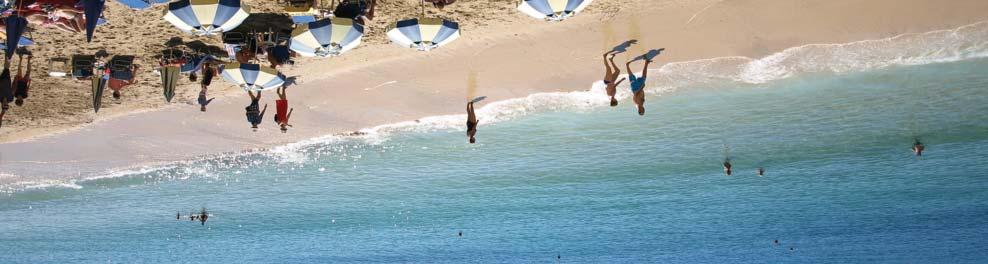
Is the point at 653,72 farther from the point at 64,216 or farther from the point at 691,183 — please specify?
the point at 64,216

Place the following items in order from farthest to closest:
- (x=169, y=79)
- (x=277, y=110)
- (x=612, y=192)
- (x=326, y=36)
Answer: (x=612, y=192) → (x=277, y=110) → (x=169, y=79) → (x=326, y=36)

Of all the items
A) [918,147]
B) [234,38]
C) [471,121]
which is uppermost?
[234,38]

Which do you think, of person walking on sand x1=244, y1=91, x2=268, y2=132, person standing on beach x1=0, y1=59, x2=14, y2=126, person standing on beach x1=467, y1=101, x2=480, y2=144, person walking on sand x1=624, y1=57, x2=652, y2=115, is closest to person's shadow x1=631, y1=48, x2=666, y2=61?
person walking on sand x1=624, y1=57, x2=652, y2=115

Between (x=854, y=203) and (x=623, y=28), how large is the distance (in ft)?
20.6

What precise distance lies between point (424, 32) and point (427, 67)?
2.14m

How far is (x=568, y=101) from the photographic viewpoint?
10336 millimetres

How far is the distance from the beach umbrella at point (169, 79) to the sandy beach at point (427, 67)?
0.31 meters

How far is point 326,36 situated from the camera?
804 centimetres

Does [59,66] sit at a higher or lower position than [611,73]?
higher

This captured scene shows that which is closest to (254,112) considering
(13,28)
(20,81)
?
(20,81)

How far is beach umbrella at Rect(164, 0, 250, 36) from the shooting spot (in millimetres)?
7297

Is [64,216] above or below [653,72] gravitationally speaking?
below

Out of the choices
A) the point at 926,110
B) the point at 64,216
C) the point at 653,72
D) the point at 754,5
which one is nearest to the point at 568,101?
the point at 653,72

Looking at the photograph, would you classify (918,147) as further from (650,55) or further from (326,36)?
(326,36)
